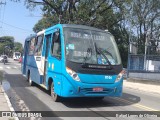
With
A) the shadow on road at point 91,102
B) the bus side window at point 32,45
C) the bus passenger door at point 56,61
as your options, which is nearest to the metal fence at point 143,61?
the bus side window at point 32,45

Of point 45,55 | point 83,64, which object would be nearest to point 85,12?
point 45,55

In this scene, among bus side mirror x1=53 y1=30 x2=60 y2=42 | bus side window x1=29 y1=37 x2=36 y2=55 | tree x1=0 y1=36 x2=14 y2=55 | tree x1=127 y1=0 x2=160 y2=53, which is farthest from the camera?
tree x1=0 y1=36 x2=14 y2=55

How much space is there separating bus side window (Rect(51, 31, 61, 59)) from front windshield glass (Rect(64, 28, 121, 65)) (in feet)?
1.54

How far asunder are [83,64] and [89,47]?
897mm

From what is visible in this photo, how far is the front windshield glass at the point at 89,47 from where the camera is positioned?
11961mm

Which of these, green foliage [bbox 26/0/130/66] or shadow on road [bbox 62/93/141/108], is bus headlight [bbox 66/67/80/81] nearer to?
shadow on road [bbox 62/93/141/108]

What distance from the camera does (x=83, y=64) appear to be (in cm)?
1166

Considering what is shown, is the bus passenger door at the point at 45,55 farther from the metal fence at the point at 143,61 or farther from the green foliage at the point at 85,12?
the green foliage at the point at 85,12

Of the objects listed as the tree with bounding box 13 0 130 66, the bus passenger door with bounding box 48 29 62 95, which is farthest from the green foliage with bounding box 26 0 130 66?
the bus passenger door with bounding box 48 29 62 95

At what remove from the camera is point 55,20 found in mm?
44406

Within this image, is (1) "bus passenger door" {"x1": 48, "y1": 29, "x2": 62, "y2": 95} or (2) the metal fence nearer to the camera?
(1) "bus passenger door" {"x1": 48, "y1": 29, "x2": 62, "y2": 95}

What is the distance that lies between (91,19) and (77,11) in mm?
2224


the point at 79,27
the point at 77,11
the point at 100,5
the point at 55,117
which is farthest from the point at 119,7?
the point at 55,117

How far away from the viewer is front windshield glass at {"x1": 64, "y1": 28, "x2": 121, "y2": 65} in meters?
12.0
